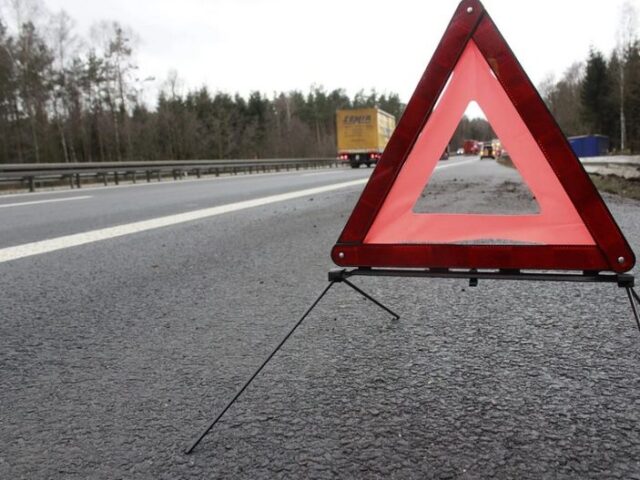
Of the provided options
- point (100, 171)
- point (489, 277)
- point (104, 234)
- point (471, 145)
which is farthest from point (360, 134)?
point (489, 277)

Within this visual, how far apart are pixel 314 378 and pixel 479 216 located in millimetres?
825

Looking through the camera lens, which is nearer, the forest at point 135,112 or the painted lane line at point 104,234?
the painted lane line at point 104,234

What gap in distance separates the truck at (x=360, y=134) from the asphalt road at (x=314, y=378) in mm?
33305

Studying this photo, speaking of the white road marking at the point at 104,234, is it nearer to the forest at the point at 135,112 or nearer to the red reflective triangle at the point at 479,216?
the red reflective triangle at the point at 479,216

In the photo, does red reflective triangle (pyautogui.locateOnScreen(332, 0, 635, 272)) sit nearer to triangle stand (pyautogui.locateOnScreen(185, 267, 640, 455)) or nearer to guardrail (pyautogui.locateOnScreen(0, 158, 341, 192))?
triangle stand (pyautogui.locateOnScreen(185, 267, 640, 455))

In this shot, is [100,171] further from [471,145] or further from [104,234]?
[471,145]

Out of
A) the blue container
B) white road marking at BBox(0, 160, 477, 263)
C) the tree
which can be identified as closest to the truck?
the blue container

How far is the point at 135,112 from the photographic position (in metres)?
58.3

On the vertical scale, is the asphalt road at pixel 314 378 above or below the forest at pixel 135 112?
below

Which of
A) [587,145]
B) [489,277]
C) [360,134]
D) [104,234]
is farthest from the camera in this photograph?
[360,134]

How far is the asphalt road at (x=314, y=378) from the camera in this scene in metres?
1.39

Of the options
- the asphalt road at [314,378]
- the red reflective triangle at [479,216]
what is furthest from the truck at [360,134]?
the red reflective triangle at [479,216]

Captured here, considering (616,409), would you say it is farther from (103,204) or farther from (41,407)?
(103,204)

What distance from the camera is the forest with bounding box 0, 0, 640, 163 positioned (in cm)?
4194
